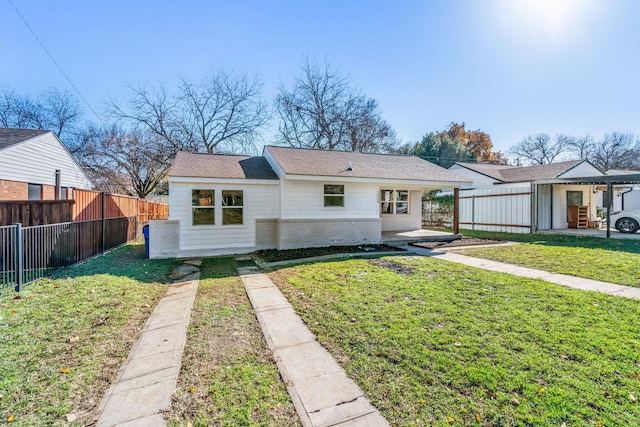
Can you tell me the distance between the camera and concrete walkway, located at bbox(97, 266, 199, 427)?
94.3 inches

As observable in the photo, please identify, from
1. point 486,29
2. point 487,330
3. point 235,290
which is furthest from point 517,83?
point 235,290

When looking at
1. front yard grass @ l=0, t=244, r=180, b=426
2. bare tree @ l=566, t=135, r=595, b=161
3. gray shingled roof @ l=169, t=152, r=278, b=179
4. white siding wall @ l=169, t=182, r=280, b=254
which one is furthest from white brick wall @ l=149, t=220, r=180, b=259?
bare tree @ l=566, t=135, r=595, b=161

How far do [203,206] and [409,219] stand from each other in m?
10.2

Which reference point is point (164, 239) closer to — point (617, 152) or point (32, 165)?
point (32, 165)

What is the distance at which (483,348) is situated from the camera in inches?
130

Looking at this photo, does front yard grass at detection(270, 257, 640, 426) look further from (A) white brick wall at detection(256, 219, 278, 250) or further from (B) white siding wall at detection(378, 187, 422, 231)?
(B) white siding wall at detection(378, 187, 422, 231)

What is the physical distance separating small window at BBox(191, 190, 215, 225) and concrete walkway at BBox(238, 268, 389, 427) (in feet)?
20.6

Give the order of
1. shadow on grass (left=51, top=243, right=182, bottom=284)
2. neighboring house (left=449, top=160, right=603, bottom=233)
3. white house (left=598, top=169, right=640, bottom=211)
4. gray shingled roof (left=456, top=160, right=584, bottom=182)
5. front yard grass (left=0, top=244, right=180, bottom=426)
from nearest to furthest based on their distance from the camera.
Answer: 1. front yard grass (left=0, top=244, right=180, bottom=426)
2. shadow on grass (left=51, top=243, right=182, bottom=284)
3. neighboring house (left=449, top=160, right=603, bottom=233)
4. gray shingled roof (left=456, top=160, right=584, bottom=182)
5. white house (left=598, top=169, right=640, bottom=211)

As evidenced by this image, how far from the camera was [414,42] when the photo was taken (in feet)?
41.7

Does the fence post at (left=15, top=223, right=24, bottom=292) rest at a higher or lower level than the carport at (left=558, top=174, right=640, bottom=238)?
lower

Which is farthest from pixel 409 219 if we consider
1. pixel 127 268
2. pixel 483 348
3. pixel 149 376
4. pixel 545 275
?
pixel 149 376

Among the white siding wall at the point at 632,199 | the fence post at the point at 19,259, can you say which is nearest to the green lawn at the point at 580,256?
the fence post at the point at 19,259

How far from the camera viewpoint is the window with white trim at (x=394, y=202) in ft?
48.3

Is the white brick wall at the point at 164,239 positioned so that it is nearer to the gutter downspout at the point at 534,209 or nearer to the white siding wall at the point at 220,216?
the white siding wall at the point at 220,216
